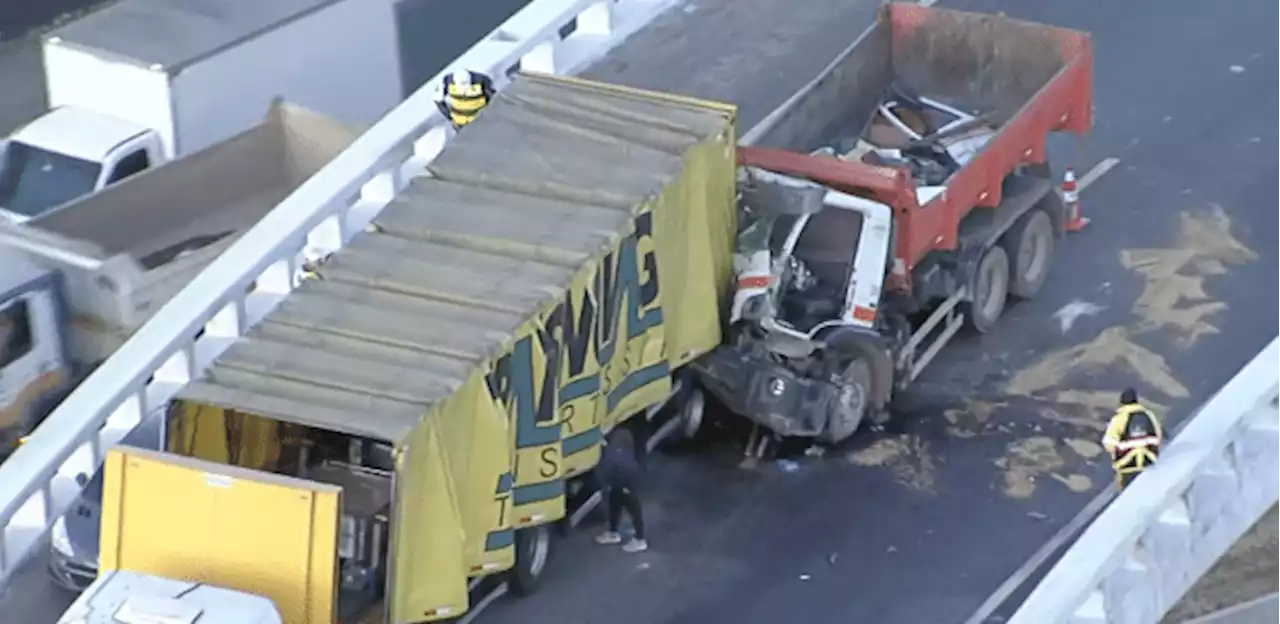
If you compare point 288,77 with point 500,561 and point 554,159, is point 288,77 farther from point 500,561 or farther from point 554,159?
point 500,561

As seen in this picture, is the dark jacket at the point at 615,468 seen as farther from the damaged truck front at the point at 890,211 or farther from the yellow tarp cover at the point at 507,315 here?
the damaged truck front at the point at 890,211

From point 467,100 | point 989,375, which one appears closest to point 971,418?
point 989,375

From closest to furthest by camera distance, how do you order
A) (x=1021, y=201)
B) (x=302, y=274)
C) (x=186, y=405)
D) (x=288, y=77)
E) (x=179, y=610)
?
(x=179, y=610), (x=186, y=405), (x=302, y=274), (x=1021, y=201), (x=288, y=77)

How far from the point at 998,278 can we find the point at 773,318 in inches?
120

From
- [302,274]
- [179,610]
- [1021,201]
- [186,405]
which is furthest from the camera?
[1021,201]

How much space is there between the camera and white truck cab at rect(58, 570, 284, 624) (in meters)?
14.5

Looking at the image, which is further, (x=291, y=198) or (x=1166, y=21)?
(x=1166, y=21)

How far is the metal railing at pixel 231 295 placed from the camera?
1636 centimetres

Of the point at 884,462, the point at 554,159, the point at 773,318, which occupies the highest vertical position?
the point at 554,159

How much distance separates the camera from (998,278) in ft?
69.4

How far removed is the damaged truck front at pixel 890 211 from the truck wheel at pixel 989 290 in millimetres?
19

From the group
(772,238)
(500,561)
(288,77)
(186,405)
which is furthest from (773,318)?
(288,77)

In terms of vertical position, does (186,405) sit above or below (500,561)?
above

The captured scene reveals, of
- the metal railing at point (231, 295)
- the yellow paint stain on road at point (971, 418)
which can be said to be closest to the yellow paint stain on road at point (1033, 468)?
the yellow paint stain on road at point (971, 418)
